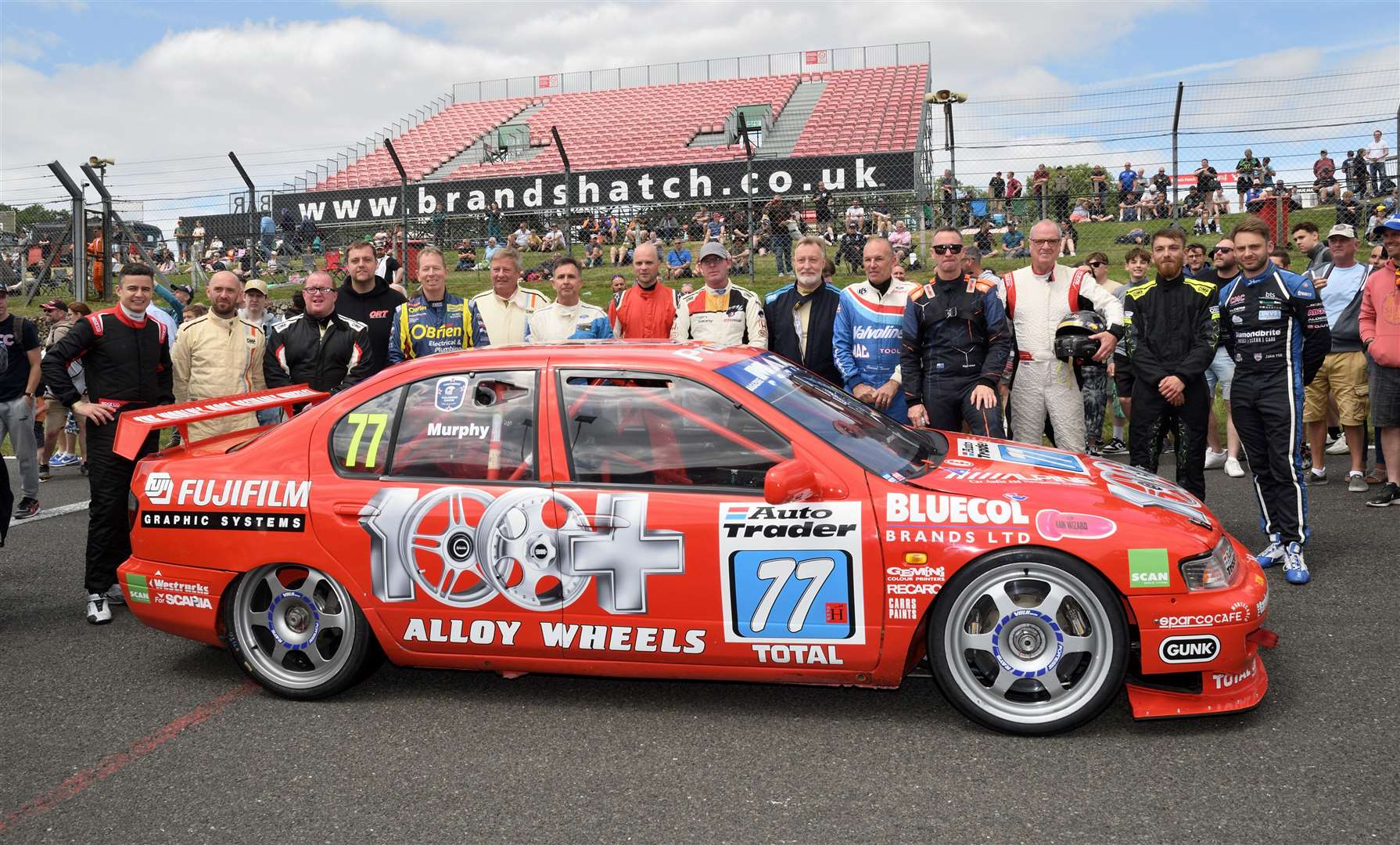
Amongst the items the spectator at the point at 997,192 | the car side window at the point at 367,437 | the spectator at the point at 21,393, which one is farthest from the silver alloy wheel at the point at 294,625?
the spectator at the point at 997,192

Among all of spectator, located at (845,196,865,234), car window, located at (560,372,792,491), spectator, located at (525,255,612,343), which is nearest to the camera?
car window, located at (560,372,792,491)

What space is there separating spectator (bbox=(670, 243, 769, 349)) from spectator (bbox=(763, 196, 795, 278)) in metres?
7.96

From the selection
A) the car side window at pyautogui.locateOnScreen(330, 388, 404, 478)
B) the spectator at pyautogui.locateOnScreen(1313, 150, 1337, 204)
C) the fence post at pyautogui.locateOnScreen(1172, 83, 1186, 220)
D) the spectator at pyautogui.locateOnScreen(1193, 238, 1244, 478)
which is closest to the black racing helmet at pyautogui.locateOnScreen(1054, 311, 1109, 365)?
the spectator at pyautogui.locateOnScreen(1193, 238, 1244, 478)

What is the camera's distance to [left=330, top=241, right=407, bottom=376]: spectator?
6.87 m

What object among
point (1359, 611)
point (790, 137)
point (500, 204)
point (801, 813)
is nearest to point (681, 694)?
point (801, 813)

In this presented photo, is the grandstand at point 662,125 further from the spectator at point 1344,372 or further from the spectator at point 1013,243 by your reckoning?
the spectator at point 1344,372

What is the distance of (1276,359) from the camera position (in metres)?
5.80

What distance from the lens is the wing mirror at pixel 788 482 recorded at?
3.59 meters

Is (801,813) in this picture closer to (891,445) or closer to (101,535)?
(891,445)

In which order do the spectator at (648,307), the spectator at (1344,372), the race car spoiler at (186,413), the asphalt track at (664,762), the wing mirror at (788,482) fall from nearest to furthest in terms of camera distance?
1. the asphalt track at (664,762)
2. the wing mirror at (788,482)
3. the race car spoiler at (186,413)
4. the spectator at (648,307)
5. the spectator at (1344,372)

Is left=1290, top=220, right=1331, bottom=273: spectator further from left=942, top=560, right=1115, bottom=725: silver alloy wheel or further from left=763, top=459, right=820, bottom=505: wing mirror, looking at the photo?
left=763, top=459, right=820, bottom=505: wing mirror

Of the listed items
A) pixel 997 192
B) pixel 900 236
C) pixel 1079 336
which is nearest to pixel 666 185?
pixel 900 236

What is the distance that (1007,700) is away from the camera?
376cm

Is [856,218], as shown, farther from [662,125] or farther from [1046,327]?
[662,125]
